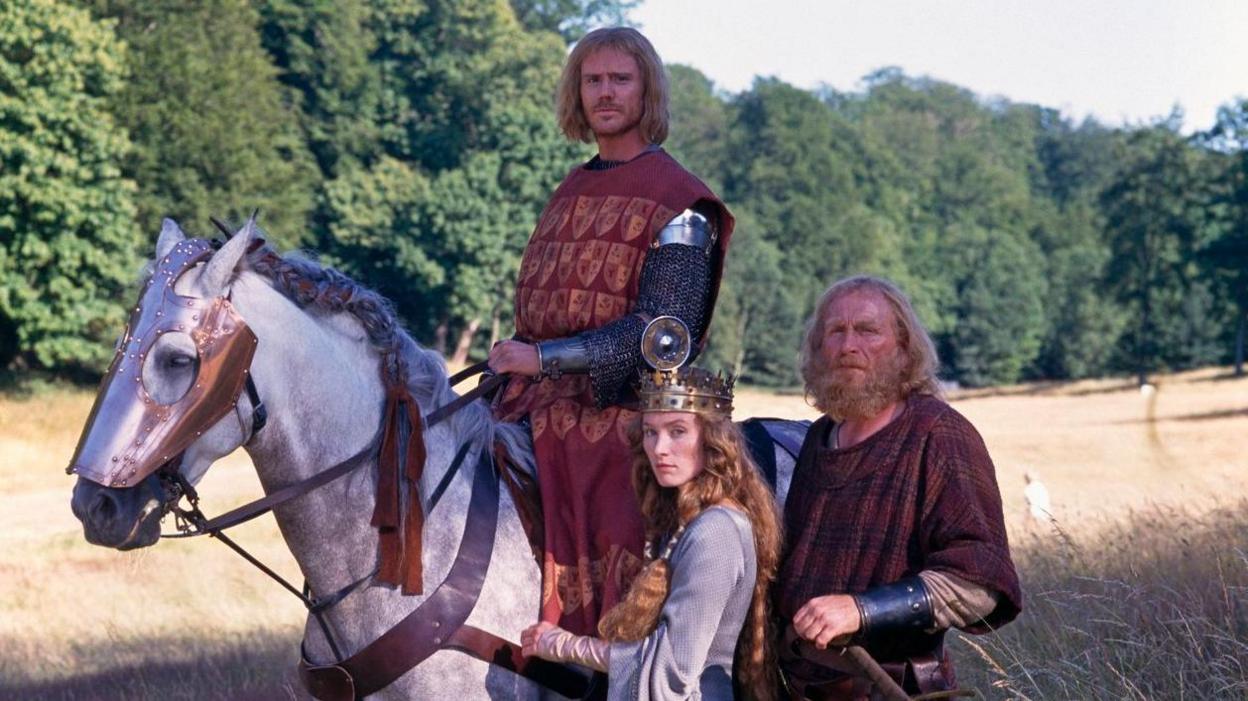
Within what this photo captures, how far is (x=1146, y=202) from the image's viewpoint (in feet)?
214

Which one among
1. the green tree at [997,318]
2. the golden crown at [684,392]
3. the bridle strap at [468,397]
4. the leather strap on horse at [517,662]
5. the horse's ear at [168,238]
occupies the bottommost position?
the green tree at [997,318]

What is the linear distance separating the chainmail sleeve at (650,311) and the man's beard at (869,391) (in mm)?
705

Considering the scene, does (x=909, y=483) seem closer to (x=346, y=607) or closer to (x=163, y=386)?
(x=346, y=607)

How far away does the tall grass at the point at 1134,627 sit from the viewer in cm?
573

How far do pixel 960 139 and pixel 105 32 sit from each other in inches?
3328

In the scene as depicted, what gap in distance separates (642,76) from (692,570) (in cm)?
173

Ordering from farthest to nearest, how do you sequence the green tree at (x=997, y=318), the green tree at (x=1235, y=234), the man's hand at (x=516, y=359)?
the green tree at (x=997, y=318), the green tree at (x=1235, y=234), the man's hand at (x=516, y=359)

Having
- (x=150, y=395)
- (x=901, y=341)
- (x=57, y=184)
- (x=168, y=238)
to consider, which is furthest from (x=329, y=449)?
(x=57, y=184)

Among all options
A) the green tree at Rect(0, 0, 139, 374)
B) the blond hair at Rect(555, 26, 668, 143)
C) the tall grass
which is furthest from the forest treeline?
the blond hair at Rect(555, 26, 668, 143)

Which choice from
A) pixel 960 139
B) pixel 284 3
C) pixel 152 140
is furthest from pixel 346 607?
pixel 960 139

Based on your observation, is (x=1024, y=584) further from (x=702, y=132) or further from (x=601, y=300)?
(x=702, y=132)

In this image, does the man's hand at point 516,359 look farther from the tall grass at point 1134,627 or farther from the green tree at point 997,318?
the green tree at point 997,318

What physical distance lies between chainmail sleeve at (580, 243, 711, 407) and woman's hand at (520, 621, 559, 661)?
72cm

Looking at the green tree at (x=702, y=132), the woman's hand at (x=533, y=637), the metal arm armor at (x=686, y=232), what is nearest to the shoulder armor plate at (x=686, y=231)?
the metal arm armor at (x=686, y=232)
